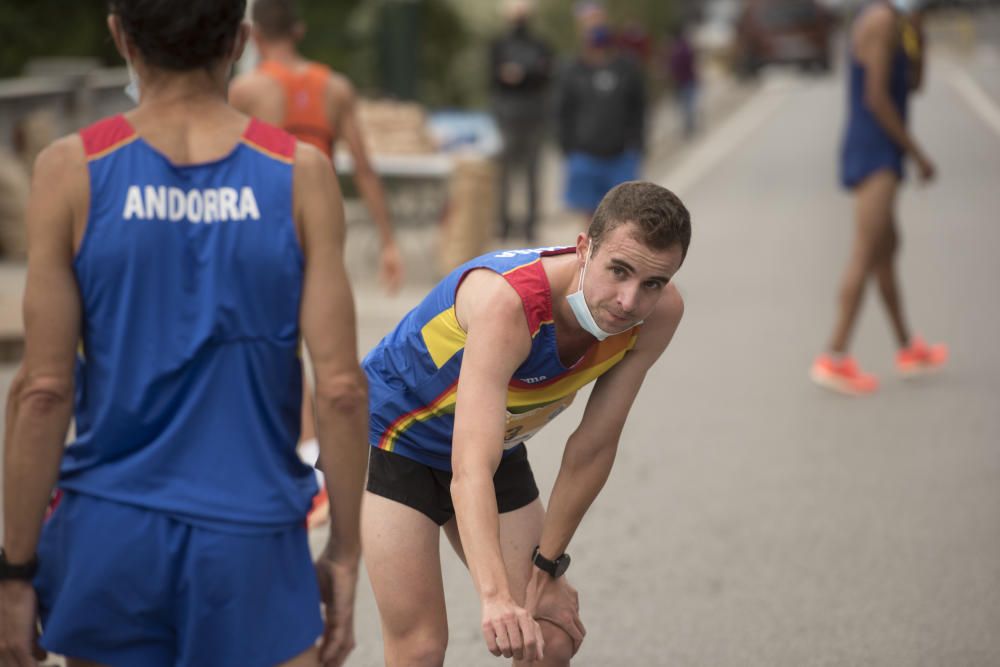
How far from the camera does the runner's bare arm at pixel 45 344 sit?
254 cm

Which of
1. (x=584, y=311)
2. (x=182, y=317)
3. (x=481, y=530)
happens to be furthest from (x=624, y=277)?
(x=182, y=317)

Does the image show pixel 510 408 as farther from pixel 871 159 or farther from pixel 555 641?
pixel 871 159

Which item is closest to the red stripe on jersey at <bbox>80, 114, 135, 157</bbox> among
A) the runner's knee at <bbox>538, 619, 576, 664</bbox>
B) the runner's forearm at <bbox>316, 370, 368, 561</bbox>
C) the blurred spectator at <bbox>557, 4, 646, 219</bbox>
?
the runner's forearm at <bbox>316, 370, 368, 561</bbox>

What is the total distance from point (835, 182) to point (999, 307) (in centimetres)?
853

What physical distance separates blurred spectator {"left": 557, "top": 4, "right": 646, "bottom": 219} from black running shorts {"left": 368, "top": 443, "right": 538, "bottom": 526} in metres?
8.52

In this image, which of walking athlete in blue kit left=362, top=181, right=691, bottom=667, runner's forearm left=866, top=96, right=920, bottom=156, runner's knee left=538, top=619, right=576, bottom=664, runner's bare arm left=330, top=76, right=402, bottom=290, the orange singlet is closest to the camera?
walking athlete in blue kit left=362, top=181, right=691, bottom=667

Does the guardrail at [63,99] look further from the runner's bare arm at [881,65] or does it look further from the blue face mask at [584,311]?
the blue face mask at [584,311]

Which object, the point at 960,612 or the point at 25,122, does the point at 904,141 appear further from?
the point at 25,122

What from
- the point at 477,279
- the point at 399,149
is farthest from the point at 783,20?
the point at 477,279

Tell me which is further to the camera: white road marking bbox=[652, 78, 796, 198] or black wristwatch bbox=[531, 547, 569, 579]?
white road marking bbox=[652, 78, 796, 198]

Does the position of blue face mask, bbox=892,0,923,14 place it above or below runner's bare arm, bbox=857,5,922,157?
above

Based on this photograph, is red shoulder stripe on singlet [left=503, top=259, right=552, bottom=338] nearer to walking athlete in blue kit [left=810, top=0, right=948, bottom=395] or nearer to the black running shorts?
the black running shorts

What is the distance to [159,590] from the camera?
103 inches

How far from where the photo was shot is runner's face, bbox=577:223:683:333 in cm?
323
